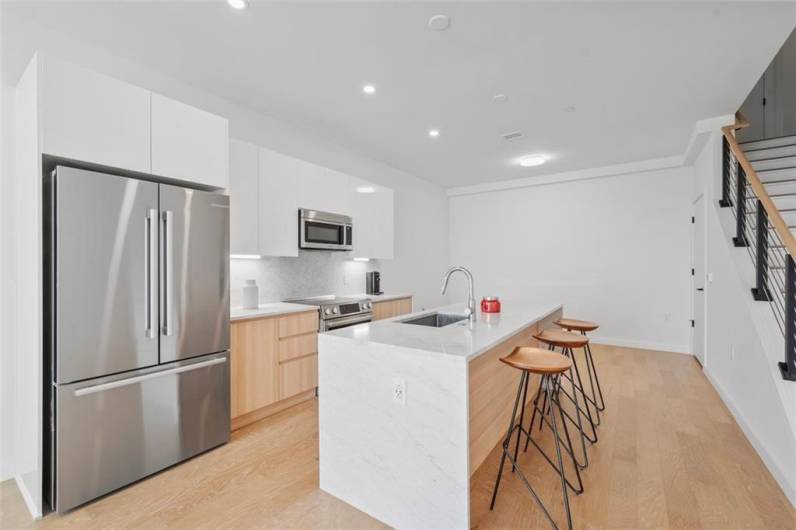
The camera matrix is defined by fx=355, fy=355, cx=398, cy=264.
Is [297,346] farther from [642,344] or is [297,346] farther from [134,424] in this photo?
[642,344]

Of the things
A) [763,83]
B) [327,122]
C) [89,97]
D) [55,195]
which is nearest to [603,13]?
[327,122]

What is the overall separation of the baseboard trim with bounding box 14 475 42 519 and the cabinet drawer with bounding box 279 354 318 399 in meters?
1.48

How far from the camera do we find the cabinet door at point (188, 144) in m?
2.24

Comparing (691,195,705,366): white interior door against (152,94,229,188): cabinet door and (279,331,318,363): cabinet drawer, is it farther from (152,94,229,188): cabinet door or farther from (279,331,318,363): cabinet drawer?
(152,94,229,188): cabinet door

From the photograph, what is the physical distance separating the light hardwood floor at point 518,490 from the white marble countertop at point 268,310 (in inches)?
35.0

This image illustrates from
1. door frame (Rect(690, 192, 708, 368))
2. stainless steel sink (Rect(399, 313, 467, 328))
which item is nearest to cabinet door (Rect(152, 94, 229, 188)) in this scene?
stainless steel sink (Rect(399, 313, 467, 328))

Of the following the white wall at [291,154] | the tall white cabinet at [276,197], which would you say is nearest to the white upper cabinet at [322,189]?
the tall white cabinet at [276,197]

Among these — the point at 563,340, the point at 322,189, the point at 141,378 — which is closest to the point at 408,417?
the point at 563,340

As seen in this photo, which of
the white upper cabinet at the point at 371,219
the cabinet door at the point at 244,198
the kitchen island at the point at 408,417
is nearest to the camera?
the kitchen island at the point at 408,417

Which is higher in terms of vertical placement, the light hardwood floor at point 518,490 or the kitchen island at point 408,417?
the kitchen island at point 408,417

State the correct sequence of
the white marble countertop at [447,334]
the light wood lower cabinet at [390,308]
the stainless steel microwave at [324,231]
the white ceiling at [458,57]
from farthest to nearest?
the light wood lower cabinet at [390,308], the stainless steel microwave at [324,231], the white ceiling at [458,57], the white marble countertop at [447,334]

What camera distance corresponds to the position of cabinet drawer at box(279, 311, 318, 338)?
303 cm

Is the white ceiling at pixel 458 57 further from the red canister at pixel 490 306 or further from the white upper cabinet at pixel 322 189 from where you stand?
the red canister at pixel 490 306

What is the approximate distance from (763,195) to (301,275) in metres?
3.97
